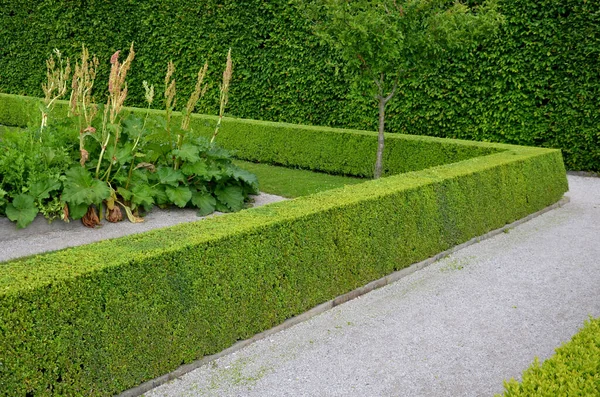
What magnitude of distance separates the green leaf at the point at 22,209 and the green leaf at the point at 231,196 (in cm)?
223

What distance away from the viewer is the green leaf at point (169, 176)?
25.2 feet

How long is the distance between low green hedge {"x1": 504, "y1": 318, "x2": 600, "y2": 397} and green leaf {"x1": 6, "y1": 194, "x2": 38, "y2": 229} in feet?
17.9

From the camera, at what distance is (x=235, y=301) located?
15.6ft

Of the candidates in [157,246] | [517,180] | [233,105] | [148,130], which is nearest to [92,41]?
[233,105]

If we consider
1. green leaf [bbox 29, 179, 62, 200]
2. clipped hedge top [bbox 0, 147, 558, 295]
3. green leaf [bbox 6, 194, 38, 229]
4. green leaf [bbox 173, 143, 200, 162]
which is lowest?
green leaf [bbox 6, 194, 38, 229]

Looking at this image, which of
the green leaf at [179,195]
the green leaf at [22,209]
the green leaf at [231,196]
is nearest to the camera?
the green leaf at [22,209]

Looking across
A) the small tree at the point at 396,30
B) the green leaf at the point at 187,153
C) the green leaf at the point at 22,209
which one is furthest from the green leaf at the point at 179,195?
the small tree at the point at 396,30

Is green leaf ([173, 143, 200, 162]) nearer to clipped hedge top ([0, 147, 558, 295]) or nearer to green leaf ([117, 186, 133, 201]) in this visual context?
green leaf ([117, 186, 133, 201])

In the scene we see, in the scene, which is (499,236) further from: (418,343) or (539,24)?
(539,24)

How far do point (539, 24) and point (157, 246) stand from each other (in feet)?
30.3

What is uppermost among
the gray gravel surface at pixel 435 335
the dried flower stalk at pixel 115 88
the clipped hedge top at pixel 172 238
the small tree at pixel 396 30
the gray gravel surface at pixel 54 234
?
the small tree at pixel 396 30

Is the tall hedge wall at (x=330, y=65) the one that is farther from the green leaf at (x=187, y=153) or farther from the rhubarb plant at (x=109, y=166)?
the green leaf at (x=187, y=153)

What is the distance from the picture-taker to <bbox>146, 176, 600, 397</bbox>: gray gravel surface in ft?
13.8

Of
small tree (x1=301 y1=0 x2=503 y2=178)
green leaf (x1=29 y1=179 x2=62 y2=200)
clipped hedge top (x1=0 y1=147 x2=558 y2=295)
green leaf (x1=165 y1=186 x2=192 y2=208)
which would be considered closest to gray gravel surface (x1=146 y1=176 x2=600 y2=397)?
clipped hedge top (x1=0 y1=147 x2=558 y2=295)
